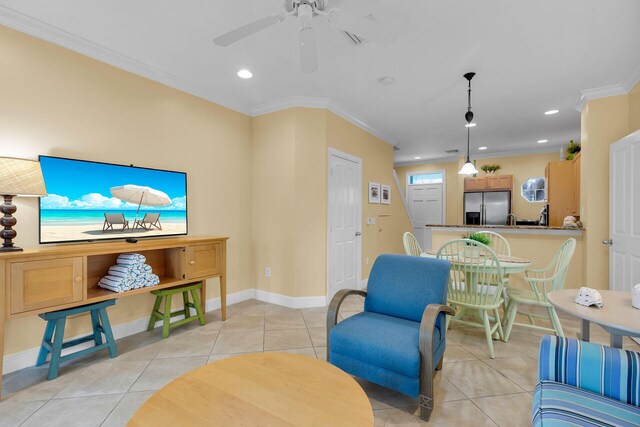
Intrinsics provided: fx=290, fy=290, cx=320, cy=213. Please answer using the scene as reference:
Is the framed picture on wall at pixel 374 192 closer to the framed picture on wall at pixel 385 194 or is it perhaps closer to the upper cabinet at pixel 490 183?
the framed picture on wall at pixel 385 194

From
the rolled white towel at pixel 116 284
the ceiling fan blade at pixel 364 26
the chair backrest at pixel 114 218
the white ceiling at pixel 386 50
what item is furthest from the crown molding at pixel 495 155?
the rolled white towel at pixel 116 284

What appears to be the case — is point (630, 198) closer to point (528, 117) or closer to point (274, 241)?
point (528, 117)

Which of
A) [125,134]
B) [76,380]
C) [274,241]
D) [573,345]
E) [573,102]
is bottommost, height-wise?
[76,380]

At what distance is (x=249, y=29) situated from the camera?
1771 millimetres

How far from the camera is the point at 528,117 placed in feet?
14.2

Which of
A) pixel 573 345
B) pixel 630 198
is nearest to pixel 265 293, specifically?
pixel 573 345

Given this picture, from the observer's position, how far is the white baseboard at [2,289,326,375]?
2.15 meters

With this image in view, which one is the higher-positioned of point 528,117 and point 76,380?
point 528,117

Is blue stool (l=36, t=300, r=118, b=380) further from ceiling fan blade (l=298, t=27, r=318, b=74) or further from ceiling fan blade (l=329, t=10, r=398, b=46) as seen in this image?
ceiling fan blade (l=329, t=10, r=398, b=46)

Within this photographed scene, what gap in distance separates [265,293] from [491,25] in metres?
3.62

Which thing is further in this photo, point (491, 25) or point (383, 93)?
point (383, 93)

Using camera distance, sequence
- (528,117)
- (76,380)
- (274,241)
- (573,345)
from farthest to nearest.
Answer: (528,117)
(274,241)
(76,380)
(573,345)

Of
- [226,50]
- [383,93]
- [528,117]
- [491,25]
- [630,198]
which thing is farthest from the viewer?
[528,117]

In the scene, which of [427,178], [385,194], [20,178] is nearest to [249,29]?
[20,178]
